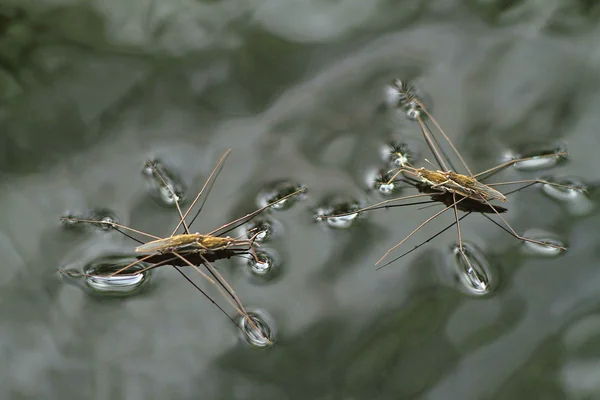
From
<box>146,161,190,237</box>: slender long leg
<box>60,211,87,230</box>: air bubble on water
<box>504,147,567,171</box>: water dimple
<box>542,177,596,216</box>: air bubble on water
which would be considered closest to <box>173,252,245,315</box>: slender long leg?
<box>146,161,190,237</box>: slender long leg

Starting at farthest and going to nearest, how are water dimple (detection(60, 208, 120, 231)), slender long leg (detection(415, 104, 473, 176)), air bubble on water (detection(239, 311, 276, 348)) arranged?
1. slender long leg (detection(415, 104, 473, 176))
2. water dimple (detection(60, 208, 120, 231))
3. air bubble on water (detection(239, 311, 276, 348))

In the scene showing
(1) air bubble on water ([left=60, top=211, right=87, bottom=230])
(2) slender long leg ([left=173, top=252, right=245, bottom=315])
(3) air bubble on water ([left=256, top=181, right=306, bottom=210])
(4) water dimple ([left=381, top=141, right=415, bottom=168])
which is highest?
(1) air bubble on water ([left=60, top=211, right=87, bottom=230])

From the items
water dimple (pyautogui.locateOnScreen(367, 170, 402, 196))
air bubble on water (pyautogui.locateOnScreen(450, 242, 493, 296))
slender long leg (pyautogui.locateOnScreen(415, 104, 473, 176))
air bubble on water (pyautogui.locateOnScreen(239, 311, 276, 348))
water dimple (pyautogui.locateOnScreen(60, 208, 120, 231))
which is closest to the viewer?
air bubble on water (pyautogui.locateOnScreen(239, 311, 276, 348))

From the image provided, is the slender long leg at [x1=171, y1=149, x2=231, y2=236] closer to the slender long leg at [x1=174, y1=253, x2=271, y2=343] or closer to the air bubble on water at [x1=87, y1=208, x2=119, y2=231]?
the slender long leg at [x1=174, y1=253, x2=271, y2=343]

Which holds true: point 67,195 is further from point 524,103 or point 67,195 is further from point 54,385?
point 524,103

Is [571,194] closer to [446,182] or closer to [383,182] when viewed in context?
[446,182]

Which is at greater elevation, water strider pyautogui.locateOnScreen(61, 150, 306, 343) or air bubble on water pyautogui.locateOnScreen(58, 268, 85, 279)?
air bubble on water pyautogui.locateOnScreen(58, 268, 85, 279)

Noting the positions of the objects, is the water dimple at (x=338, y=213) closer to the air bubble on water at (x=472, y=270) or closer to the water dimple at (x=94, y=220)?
the air bubble on water at (x=472, y=270)

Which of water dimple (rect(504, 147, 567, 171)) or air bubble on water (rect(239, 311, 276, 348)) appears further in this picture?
water dimple (rect(504, 147, 567, 171))
